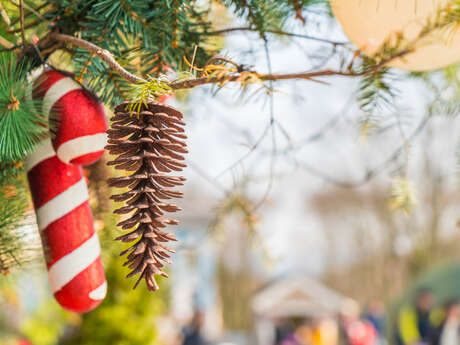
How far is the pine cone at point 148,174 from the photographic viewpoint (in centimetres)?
42

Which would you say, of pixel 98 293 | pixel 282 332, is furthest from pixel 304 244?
pixel 98 293

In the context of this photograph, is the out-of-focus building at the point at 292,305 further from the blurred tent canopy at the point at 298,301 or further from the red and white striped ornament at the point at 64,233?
the red and white striped ornament at the point at 64,233

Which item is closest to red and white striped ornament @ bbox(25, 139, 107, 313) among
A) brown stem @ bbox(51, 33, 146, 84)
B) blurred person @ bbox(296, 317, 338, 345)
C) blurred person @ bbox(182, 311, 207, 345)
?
brown stem @ bbox(51, 33, 146, 84)

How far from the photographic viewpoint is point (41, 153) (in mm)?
578

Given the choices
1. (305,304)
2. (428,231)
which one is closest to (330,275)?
(428,231)

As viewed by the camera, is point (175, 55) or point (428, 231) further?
point (428, 231)

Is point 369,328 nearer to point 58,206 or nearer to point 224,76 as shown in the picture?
point 58,206

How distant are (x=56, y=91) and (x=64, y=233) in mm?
180

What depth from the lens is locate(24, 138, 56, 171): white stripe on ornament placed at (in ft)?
1.88

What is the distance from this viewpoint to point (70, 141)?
1.77ft

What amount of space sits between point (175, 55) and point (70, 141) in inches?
7.4

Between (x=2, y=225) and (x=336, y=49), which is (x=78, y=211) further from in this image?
(x=336, y=49)

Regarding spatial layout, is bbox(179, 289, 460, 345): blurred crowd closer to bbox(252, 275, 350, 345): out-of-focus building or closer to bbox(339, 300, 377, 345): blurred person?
bbox(339, 300, 377, 345): blurred person

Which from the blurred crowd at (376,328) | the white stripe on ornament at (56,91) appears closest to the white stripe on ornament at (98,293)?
the white stripe on ornament at (56,91)
